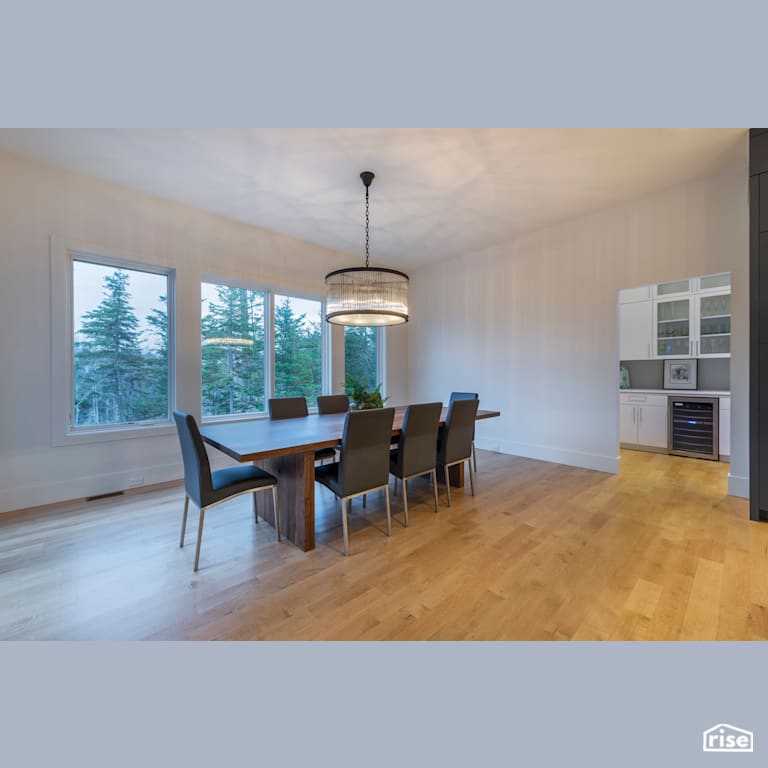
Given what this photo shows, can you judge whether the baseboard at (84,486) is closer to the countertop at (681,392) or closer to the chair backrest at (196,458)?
the chair backrest at (196,458)

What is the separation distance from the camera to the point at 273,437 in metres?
2.30

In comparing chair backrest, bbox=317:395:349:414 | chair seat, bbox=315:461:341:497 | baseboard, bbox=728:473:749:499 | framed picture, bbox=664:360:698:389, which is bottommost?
baseboard, bbox=728:473:749:499

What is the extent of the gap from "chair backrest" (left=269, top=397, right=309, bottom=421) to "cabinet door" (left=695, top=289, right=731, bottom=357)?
5.17 m

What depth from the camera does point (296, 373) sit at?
4.82 meters

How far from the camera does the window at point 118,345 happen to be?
3248mm

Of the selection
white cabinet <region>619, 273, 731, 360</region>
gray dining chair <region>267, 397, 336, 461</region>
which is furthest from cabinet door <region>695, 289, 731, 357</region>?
gray dining chair <region>267, 397, 336, 461</region>

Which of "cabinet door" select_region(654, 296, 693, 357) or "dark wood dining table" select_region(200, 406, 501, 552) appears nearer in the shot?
"dark wood dining table" select_region(200, 406, 501, 552)

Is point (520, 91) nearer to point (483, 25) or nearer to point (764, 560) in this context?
point (483, 25)

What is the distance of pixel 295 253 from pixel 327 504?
335 cm

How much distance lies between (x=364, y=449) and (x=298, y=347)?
296cm

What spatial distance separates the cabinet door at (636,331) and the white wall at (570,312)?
1.27 m

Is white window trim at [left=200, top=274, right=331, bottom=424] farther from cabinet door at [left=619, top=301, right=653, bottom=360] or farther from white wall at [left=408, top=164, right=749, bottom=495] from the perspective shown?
cabinet door at [left=619, top=301, right=653, bottom=360]

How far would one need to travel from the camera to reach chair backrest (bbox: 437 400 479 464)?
2.96m
